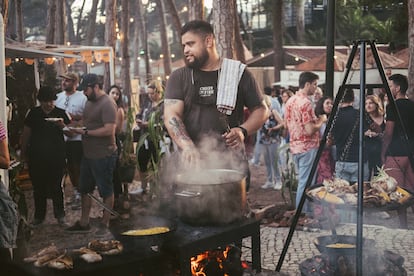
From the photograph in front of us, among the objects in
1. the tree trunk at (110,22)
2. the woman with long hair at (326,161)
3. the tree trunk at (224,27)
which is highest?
the tree trunk at (110,22)

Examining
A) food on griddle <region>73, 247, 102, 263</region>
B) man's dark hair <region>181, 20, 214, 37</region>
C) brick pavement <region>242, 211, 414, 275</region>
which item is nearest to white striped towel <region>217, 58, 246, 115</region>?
man's dark hair <region>181, 20, 214, 37</region>

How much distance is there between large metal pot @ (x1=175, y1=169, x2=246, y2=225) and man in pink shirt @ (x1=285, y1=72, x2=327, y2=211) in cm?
351

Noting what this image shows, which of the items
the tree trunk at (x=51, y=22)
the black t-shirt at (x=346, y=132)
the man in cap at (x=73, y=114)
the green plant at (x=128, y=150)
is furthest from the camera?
the tree trunk at (x=51, y=22)

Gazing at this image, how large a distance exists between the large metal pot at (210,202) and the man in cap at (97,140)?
10.8 ft

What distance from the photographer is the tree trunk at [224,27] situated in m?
8.24

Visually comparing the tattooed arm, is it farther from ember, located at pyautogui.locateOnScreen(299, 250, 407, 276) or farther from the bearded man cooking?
ember, located at pyautogui.locateOnScreen(299, 250, 407, 276)

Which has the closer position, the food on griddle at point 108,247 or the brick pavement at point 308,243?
the food on griddle at point 108,247

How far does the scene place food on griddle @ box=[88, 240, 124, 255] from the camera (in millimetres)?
3255

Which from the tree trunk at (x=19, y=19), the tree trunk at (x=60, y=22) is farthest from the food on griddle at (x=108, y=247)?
the tree trunk at (x=19, y=19)

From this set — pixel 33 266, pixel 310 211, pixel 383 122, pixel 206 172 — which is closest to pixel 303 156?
pixel 310 211

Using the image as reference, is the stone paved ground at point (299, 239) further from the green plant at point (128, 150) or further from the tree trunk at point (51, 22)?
the tree trunk at point (51, 22)

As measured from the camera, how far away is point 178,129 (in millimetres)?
4371

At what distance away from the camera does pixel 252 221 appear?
376cm

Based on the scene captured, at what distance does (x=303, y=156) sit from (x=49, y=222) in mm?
3667
